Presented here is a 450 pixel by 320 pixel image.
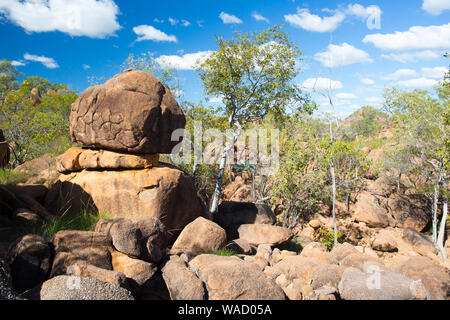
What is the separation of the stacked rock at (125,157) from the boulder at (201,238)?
710 mm

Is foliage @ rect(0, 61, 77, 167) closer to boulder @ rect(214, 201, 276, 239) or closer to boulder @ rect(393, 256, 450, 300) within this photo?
boulder @ rect(214, 201, 276, 239)

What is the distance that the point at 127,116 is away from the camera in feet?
30.8

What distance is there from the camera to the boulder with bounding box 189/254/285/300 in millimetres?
5844

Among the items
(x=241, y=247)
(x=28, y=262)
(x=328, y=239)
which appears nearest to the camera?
(x=28, y=262)

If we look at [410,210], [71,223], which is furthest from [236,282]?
[410,210]

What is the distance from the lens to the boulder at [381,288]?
613 cm

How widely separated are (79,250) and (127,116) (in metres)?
4.91

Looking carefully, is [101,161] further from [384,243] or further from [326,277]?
[384,243]

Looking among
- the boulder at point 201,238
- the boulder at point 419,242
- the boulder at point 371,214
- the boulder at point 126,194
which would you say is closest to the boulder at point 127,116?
the boulder at point 126,194

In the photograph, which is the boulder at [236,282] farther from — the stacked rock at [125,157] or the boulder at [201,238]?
the stacked rock at [125,157]

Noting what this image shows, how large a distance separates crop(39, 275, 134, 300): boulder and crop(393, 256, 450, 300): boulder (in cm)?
674
